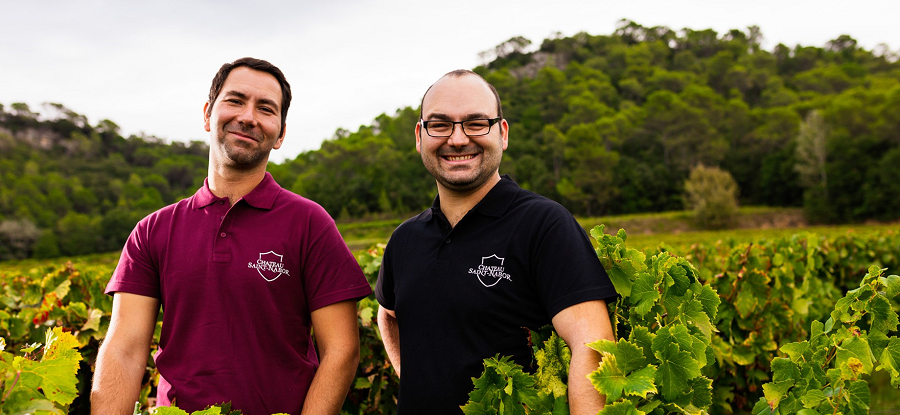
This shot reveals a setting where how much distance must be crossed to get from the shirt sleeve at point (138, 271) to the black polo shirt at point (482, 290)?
3.42 ft

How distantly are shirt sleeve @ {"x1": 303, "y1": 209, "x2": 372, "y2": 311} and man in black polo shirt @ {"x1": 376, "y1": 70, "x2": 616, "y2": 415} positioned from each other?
19 cm

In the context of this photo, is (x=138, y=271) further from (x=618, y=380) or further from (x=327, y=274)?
(x=618, y=380)

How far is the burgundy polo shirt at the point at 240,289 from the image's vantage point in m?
2.02

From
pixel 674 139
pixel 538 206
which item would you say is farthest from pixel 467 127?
pixel 674 139

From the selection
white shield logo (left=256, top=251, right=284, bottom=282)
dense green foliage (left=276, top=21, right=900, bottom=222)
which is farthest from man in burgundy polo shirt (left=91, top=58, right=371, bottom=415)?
dense green foliage (left=276, top=21, right=900, bottom=222)

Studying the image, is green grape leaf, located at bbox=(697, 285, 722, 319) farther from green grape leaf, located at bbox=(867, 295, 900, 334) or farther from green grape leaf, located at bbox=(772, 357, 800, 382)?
green grape leaf, located at bbox=(867, 295, 900, 334)

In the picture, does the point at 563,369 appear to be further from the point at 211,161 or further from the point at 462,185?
the point at 211,161

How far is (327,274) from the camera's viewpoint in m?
2.14

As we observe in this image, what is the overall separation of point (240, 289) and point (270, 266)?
14 centimetres

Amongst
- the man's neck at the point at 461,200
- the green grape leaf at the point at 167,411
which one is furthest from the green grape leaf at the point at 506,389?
the green grape leaf at the point at 167,411

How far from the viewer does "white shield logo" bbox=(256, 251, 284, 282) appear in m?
2.07

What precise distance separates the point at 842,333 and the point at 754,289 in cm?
357

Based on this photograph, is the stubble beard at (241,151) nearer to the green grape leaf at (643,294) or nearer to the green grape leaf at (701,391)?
the green grape leaf at (643,294)

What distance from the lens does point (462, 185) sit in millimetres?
2070
